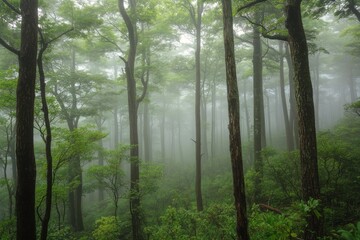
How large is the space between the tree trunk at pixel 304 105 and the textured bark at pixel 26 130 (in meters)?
7.21

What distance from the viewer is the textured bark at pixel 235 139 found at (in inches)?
228

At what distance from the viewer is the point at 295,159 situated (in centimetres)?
967

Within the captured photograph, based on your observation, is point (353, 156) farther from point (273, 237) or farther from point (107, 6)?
point (107, 6)

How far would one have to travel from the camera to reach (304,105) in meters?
6.23

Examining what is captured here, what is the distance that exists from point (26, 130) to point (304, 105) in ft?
24.7

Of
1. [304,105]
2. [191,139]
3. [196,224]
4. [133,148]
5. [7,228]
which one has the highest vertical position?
[304,105]

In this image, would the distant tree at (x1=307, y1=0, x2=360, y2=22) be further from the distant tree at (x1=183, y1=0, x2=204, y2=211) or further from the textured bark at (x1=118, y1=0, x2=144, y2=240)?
the textured bark at (x1=118, y1=0, x2=144, y2=240)

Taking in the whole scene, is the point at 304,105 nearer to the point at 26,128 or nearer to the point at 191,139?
the point at 191,139

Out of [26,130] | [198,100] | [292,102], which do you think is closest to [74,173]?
[198,100]

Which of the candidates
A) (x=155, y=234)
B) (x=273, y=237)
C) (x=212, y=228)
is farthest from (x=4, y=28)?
(x=273, y=237)

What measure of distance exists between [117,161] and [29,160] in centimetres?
469

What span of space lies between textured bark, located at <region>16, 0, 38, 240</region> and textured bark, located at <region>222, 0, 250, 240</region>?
5.51 m

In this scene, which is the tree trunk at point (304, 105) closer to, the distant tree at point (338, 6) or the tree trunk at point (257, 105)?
the tree trunk at point (257, 105)

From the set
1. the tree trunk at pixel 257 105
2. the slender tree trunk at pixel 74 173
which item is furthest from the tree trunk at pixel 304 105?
the slender tree trunk at pixel 74 173
